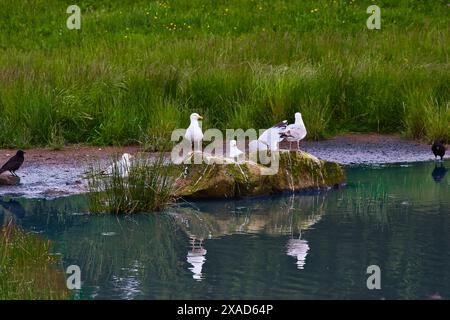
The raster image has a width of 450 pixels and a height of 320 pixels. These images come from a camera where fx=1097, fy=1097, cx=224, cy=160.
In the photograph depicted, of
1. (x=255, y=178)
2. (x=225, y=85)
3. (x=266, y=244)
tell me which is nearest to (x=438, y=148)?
(x=255, y=178)

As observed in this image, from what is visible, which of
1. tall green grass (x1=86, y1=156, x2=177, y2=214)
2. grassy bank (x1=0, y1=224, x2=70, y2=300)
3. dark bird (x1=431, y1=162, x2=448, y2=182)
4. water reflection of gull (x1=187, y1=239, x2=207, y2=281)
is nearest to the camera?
grassy bank (x1=0, y1=224, x2=70, y2=300)

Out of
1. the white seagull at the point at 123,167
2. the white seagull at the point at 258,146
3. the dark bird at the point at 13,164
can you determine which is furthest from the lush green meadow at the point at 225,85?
the white seagull at the point at 123,167

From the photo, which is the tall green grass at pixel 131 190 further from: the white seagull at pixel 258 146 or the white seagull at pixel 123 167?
the white seagull at pixel 258 146

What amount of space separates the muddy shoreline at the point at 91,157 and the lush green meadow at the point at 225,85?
29cm

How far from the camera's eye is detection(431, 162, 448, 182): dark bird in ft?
51.0

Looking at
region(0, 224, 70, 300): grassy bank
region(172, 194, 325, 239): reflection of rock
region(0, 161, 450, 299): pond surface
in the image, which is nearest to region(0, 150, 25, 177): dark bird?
region(0, 161, 450, 299): pond surface

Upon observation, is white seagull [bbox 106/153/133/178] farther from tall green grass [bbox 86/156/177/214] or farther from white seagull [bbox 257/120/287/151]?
white seagull [bbox 257/120/287/151]

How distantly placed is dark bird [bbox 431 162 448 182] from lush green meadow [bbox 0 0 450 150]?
1.63 metres

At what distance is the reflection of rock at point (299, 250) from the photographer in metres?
10.8

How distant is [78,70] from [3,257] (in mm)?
9559

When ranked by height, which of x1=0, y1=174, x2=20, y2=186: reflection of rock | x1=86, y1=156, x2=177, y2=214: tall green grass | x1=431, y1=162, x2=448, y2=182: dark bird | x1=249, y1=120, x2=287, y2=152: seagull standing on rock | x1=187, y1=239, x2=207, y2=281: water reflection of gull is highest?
x1=249, y1=120, x2=287, y2=152: seagull standing on rock

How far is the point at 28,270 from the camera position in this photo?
1012 cm
